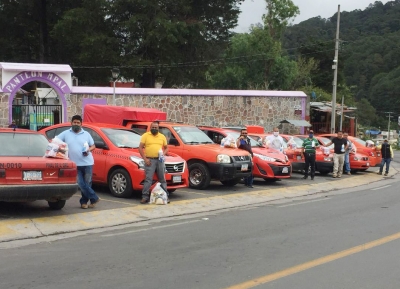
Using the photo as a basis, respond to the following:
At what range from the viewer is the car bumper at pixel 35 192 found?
902 cm

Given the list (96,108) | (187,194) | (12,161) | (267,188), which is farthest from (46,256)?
(96,108)

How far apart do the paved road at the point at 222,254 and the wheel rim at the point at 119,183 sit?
6.74ft

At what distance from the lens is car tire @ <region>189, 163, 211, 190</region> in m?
14.5

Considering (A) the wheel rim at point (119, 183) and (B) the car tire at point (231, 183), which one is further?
(B) the car tire at point (231, 183)

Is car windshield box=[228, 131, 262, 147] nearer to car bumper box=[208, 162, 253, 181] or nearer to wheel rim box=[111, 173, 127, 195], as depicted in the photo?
car bumper box=[208, 162, 253, 181]

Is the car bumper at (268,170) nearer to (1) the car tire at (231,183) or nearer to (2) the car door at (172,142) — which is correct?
(1) the car tire at (231,183)

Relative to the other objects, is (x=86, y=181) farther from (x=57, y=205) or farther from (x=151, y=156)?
(x=151, y=156)

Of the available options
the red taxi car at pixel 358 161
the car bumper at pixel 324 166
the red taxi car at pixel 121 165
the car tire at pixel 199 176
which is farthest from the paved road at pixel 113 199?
the red taxi car at pixel 358 161

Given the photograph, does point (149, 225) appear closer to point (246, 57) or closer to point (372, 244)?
point (372, 244)

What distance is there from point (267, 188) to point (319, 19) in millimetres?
79161

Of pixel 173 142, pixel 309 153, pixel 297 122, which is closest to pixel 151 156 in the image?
pixel 173 142

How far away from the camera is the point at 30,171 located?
30.4 feet

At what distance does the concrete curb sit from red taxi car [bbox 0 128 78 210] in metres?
0.44

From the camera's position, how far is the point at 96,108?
61.6ft
